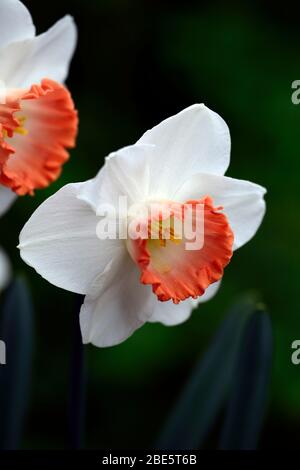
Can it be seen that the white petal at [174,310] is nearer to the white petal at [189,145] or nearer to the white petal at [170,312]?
the white petal at [170,312]

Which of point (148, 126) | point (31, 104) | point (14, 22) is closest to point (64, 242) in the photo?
point (31, 104)

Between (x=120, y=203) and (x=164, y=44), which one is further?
(x=164, y=44)

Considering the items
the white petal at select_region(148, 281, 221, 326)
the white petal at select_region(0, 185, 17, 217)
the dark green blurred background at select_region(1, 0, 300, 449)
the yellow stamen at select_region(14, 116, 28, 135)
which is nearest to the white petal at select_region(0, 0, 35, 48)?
the yellow stamen at select_region(14, 116, 28, 135)

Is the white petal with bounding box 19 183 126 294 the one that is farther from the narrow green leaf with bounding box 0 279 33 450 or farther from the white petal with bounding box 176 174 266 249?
the narrow green leaf with bounding box 0 279 33 450

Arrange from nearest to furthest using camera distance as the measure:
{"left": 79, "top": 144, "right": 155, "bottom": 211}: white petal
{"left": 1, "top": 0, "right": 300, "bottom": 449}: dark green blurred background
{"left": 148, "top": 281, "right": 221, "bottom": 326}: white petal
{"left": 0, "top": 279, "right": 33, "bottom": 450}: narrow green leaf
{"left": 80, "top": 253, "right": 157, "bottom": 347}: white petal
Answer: {"left": 79, "top": 144, "right": 155, "bottom": 211}: white petal → {"left": 80, "top": 253, "right": 157, "bottom": 347}: white petal → {"left": 148, "top": 281, "right": 221, "bottom": 326}: white petal → {"left": 0, "top": 279, "right": 33, "bottom": 450}: narrow green leaf → {"left": 1, "top": 0, "right": 300, "bottom": 449}: dark green blurred background

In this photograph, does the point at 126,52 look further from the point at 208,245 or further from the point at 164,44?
the point at 208,245

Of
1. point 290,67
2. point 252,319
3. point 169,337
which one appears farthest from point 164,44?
point 252,319
